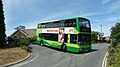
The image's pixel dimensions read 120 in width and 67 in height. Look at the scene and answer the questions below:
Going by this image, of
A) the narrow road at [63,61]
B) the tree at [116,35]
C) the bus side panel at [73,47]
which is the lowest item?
the narrow road at [63,61]

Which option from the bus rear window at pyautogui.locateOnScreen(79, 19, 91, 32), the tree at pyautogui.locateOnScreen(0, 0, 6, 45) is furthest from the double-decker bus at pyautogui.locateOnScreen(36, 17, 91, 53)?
the tree at pyautogui.locateOnScreen(0, 0, 6, 45)

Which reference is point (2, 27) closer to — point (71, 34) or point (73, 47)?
point (71, 34)

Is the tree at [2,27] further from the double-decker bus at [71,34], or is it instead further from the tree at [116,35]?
the tree at [116,35]

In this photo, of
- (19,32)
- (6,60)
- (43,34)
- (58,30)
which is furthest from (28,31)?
(6,60)

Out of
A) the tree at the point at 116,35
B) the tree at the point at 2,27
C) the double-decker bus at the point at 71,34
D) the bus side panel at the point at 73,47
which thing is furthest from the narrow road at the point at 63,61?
the tree at the point at 2,27

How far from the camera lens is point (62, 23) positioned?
1220 inches

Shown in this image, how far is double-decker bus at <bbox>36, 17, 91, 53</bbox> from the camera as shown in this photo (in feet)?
91.3

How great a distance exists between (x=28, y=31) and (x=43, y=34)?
49.4 m

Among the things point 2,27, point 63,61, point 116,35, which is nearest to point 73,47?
point 116,35

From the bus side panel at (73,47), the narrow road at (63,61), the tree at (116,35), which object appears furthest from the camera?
the bus side panel at (73,47)

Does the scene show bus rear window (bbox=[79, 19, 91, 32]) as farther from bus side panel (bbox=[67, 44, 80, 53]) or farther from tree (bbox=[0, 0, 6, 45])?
tree (bbox=[0, 0, 6, 45])

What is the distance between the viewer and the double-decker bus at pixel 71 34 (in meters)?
27.8

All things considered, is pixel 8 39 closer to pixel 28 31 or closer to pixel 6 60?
pixel 6 60

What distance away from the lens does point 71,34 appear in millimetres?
28578
